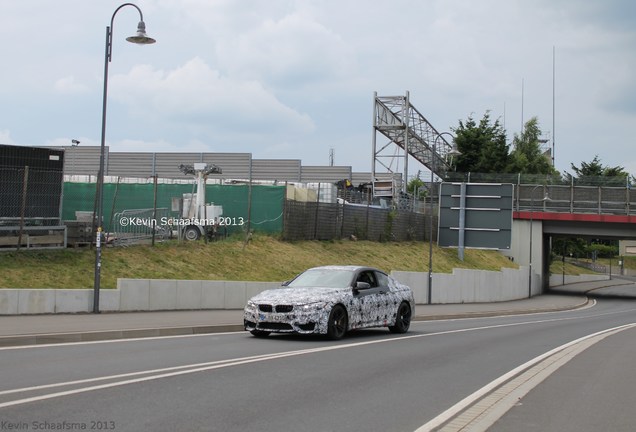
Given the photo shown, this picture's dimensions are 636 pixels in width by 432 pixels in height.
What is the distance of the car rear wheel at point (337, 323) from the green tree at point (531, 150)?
75649 millimetres

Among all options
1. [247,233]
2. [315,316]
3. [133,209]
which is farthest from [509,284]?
[315,316]

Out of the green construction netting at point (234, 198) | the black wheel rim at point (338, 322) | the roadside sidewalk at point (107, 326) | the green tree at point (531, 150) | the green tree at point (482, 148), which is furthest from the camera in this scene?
the green tree at point (531, 150)

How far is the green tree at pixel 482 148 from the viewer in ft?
255

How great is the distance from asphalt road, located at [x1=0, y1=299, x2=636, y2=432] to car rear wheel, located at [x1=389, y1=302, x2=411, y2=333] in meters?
2.18

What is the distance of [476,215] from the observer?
43.9m

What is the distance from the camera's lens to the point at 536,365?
42.4 feet

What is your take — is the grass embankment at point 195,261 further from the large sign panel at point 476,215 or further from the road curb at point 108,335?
the road curb at point 108,335

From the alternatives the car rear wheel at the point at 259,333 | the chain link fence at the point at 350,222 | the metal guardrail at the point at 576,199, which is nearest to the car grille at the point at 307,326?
the car rear wheel at the point at 259,333

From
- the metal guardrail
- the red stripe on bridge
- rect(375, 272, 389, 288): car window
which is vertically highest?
the metal guardrail

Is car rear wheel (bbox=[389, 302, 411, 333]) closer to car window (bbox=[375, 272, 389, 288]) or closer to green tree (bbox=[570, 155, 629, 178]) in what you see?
car window (bbox=[375, 272, 389, 288])

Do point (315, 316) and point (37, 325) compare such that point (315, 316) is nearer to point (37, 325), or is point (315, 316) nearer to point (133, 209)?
point (37, 325)

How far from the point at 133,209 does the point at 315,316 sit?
1565 centimetres

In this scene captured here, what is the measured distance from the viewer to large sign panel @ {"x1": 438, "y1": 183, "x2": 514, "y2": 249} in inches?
1695

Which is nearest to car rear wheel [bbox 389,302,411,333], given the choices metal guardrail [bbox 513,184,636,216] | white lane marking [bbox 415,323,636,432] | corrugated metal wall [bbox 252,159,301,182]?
white lane marking [bbox 415,323,636,432]
